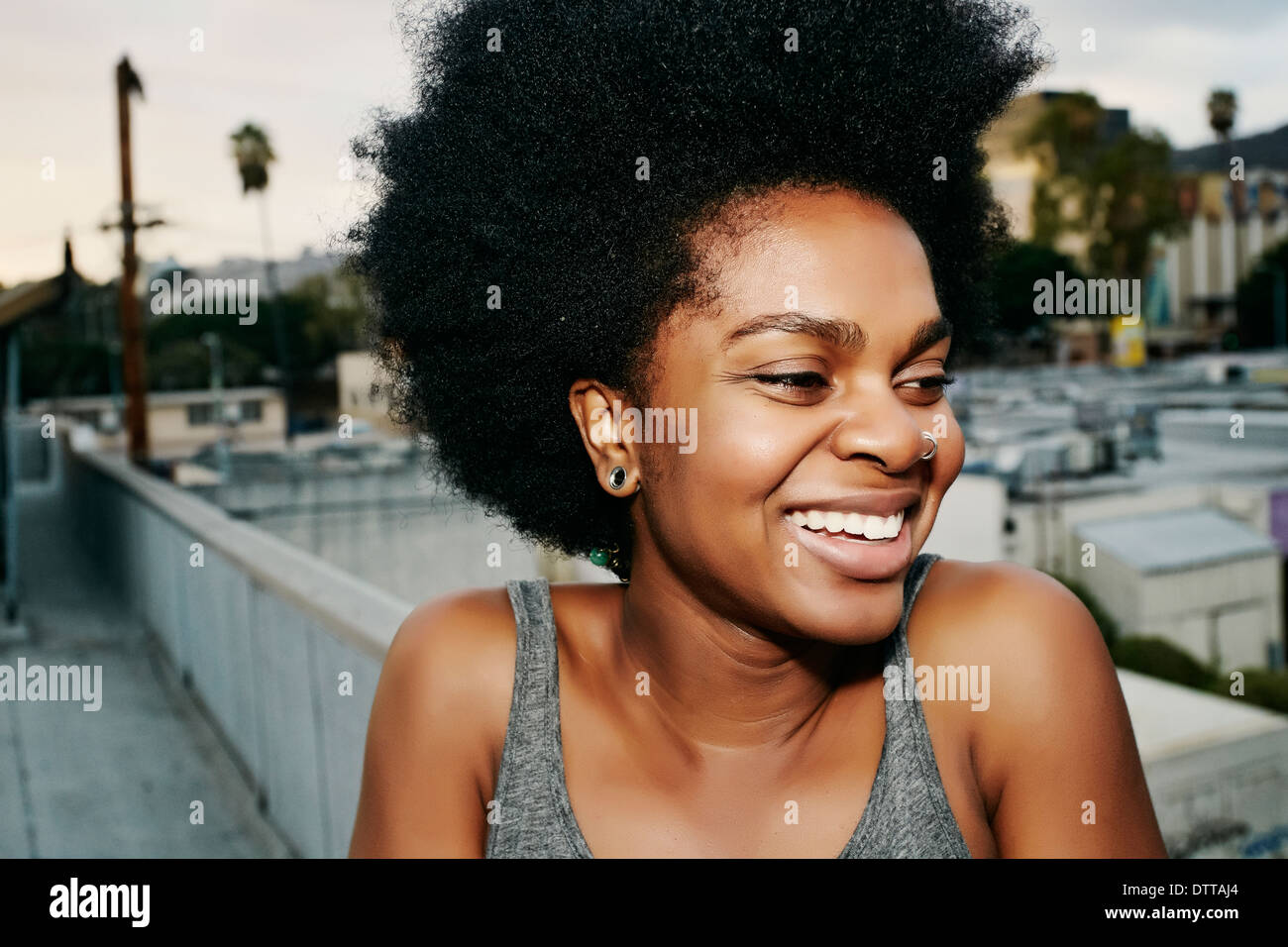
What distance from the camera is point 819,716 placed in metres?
1.86

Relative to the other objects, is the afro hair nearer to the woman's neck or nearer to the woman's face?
the woman's face

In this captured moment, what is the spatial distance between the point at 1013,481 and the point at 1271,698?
336 inches

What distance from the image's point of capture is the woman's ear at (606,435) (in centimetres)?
178

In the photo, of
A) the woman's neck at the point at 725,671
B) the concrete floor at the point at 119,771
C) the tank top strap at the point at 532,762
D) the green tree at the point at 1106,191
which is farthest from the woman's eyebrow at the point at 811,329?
the green tree at the point at 1106,191

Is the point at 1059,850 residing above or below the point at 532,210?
below

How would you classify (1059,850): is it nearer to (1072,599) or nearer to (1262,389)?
(1072,599)

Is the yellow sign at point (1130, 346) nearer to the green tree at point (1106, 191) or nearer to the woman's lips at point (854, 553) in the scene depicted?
the green tree at point (1106, 191)

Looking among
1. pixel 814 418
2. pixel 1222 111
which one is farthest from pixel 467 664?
pixel 1222 111

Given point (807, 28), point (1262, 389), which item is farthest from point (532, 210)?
point (1262, 389)

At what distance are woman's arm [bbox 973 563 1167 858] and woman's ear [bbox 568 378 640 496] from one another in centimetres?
58

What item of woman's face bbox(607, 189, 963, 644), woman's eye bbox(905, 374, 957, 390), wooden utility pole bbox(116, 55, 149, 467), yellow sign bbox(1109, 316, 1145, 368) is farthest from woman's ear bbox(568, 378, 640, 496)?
yellow sign bbox(1109, 316, 1145, 368)

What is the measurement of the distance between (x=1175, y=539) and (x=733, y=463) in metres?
11.4

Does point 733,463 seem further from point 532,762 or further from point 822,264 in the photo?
point 532,762

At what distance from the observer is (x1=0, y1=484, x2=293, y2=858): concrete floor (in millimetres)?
5238
